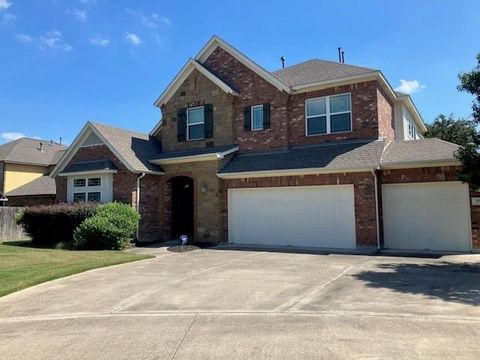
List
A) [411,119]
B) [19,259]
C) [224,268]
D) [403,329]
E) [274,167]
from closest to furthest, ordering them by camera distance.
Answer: [403,329] → [224,268] → [19,259] → [274,167] → [411,119]

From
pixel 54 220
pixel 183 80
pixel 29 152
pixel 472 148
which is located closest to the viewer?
pixel 472 148

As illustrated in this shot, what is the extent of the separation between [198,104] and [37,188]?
1817 centimetres

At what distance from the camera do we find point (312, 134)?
61.6 ft

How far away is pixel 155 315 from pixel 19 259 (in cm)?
890

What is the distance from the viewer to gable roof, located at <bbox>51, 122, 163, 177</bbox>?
19.6m

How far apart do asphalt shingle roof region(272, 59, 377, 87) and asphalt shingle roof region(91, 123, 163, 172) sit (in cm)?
756

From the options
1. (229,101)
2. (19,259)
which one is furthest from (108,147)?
(19,259)

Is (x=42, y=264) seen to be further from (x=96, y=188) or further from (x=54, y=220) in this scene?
(x=96, y=188)

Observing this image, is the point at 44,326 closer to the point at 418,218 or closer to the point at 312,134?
the point at 418,218

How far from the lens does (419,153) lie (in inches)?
629

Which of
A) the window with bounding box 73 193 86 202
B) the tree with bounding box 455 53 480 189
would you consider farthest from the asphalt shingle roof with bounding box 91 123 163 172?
the tree with bounding box 455 53 480 189

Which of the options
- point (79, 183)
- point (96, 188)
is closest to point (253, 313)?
point (96, 188)

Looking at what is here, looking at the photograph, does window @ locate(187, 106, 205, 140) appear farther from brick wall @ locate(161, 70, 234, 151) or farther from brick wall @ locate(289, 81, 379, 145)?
brick wall @ locate(289, 81, 379, 145)

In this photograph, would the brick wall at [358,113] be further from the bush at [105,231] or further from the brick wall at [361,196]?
the bush at [105,231]
